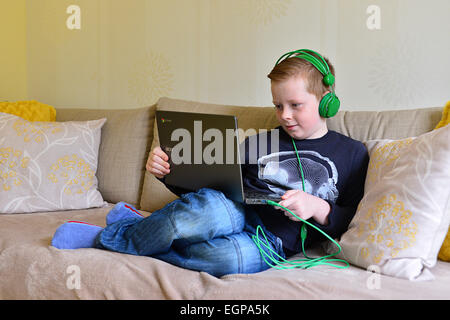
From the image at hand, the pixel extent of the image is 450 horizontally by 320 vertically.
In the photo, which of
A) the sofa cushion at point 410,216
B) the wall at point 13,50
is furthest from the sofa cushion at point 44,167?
the sofa cushion at point 410,216

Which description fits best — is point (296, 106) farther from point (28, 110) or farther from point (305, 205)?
point (28, 110)

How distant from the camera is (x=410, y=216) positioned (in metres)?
0.99

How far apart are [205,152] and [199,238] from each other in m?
0.21

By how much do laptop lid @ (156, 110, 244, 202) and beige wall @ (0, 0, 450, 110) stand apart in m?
0.79

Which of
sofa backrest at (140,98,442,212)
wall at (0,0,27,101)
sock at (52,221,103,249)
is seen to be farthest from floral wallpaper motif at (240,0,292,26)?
wall at (0,0,27,101)

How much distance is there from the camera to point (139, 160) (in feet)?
5.97

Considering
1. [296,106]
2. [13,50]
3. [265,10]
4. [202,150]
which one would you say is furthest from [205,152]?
[13,50]

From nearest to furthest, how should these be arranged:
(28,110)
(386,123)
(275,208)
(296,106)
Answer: (275,208), (296,106), (386,123), (28,110)

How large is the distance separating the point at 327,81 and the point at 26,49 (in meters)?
A: 1.99

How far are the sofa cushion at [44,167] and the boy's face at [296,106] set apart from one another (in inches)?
34.2

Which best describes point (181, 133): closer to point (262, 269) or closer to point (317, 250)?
point (262, 269)

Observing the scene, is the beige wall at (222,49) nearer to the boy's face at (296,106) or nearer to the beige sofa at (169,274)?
the beige sofa at (169,274)

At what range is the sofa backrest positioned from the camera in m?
1.33

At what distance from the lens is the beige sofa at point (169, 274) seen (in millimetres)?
896
